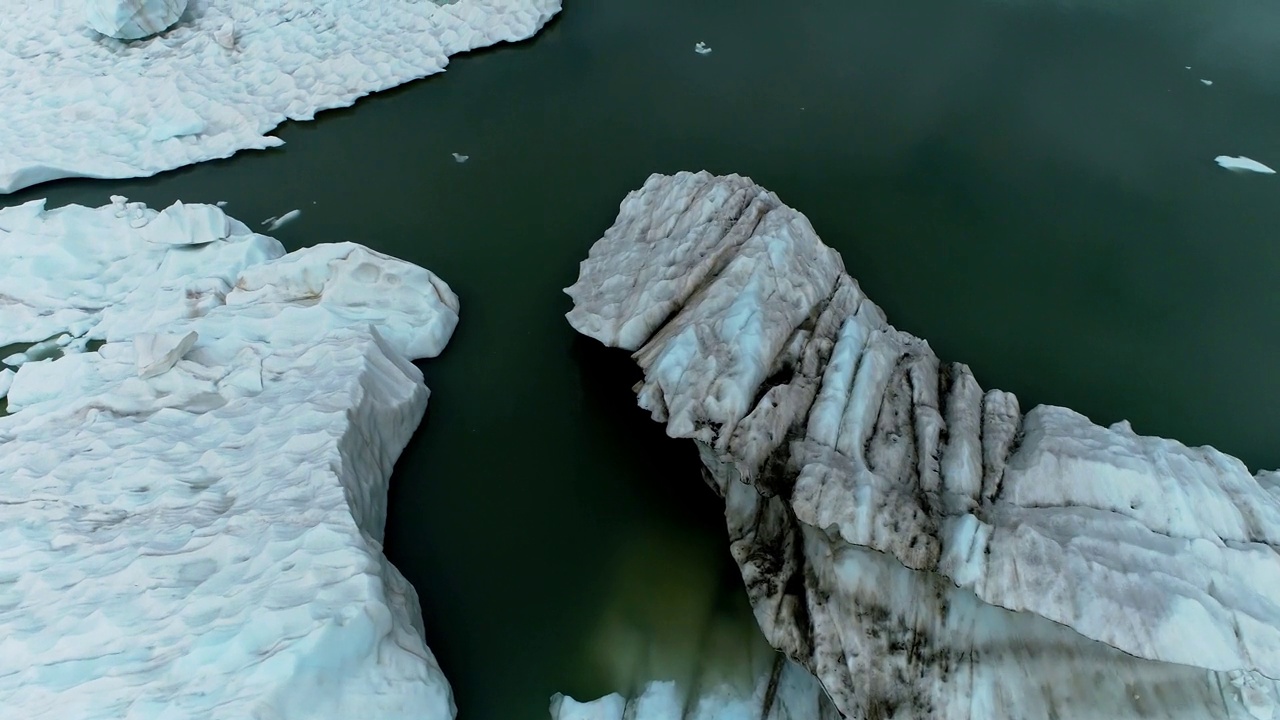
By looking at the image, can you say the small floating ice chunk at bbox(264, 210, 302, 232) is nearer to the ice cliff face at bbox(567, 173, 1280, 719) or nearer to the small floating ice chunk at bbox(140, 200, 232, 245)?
the small floating ice chunk at bbox(140, 200, 232, 245)

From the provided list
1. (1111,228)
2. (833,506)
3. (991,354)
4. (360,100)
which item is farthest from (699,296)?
(360,100)

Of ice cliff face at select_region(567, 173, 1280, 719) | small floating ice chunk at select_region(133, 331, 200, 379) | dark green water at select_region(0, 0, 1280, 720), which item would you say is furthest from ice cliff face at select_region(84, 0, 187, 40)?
ice cliff face at select_region(567, 173, 1280, 719)

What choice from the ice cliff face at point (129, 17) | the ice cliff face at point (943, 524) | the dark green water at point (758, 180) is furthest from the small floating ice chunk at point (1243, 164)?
the ice cliff face at point (129, 17)

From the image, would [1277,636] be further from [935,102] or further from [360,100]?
[360,100]

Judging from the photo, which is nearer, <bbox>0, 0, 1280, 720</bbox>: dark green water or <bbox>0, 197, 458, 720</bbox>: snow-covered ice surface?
<bbox>0, 197, 458, 720</bbox>: snow-covered ice surface

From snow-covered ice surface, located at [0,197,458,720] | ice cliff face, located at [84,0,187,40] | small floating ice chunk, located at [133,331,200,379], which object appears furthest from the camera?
ice cliff face, located at [84,0,187,40]

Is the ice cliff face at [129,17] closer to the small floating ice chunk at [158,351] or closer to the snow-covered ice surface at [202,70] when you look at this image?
the snow-covered ice surface at [202,70]
